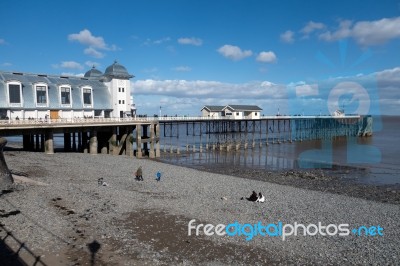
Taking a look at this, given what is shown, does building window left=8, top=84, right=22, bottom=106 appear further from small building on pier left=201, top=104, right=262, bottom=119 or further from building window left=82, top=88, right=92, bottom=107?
small building on pier left=201, top=104, right=262, bottom=119

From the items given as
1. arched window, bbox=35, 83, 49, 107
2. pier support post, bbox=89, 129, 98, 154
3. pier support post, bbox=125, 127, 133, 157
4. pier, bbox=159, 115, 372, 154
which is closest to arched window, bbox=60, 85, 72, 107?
arched window, bbox=35, 83, 49, 107

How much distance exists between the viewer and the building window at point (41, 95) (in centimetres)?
3212

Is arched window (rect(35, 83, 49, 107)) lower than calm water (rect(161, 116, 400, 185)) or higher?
higher

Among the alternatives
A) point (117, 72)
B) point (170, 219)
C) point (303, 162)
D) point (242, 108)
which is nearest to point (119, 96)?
point (117, 72)

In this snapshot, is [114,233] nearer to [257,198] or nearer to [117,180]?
[257,198]

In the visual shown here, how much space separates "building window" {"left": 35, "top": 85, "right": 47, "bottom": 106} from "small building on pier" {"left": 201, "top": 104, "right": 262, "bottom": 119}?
93.5ft

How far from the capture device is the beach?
10.1m

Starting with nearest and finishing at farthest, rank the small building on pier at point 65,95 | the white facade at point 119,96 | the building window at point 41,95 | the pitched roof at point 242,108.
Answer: the small building on pier at point 65,95 < the building window at point 41,95 < the white facade at point 119,96 < the pitched roof at point 242,108

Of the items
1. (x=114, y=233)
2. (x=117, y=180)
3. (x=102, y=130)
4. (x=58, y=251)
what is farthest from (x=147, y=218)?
(x=102, y=130)

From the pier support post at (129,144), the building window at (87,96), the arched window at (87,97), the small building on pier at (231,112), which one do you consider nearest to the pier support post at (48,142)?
the arched window at (87,97)

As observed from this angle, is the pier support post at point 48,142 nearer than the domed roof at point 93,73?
Yes

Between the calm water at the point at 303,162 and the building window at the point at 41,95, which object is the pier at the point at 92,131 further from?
the calm water at the point at 303,162

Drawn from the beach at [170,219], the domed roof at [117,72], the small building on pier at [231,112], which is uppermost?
the domed roof at [117,72]

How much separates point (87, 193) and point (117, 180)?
4837mm
